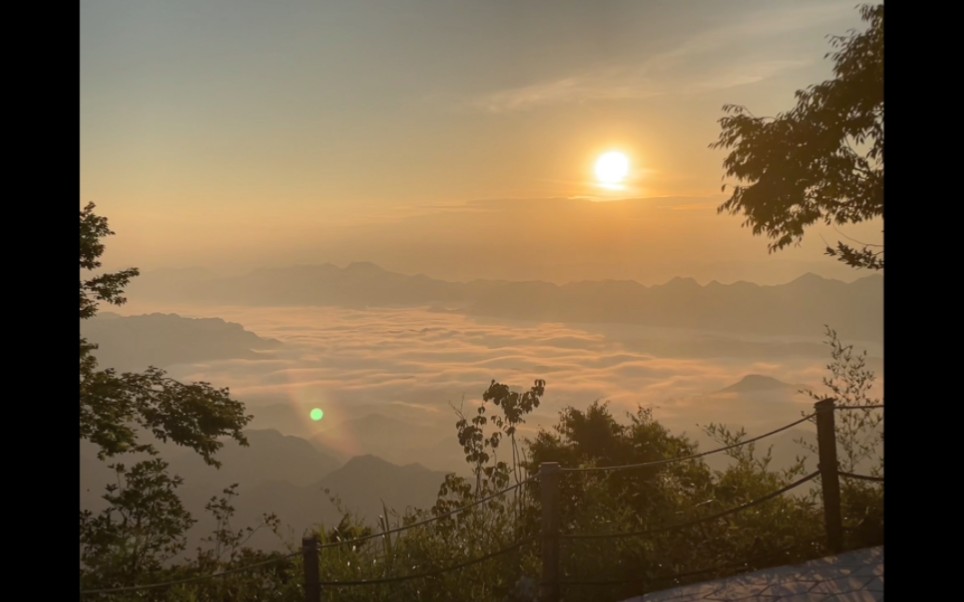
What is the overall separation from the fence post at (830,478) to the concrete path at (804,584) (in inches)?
6.5

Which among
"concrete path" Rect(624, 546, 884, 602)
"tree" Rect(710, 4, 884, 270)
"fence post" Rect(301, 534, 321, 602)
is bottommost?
"concrete path" Rect(624, 546, 884, 602)

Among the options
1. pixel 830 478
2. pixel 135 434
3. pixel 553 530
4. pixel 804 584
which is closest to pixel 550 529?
pixel 553 530

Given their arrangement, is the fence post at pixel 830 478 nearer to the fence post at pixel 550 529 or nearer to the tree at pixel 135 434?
the fence post at pixel 550 529

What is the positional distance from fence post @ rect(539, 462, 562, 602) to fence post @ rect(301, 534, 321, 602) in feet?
5.07

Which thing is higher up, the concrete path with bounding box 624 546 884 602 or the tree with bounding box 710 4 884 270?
the tree with bounding box 710 4 884 270

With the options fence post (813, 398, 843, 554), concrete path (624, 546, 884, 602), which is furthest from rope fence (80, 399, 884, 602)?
concrete path (624, 546, 884, 602)

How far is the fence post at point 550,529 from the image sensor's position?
550cm

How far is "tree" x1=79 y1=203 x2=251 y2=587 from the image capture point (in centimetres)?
807

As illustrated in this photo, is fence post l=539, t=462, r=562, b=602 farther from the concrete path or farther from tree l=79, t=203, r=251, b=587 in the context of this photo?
tree l=79, t=203, r=251, b=587

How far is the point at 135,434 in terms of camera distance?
31.4ft

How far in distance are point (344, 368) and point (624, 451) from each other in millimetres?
3010

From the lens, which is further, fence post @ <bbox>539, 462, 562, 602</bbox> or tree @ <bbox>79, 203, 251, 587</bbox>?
tree @ <bbox>79, 203, 251, 587</bbox>

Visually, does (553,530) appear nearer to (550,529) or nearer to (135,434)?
(550,529)
